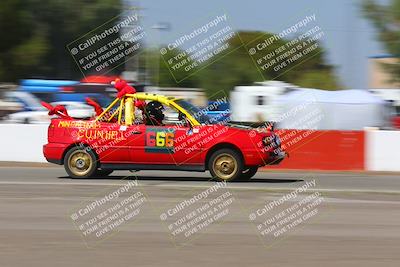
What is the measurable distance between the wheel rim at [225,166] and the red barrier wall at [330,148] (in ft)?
15.0

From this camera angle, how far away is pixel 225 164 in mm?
14773

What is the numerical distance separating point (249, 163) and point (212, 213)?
4724mm

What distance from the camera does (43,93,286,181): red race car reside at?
1471cm

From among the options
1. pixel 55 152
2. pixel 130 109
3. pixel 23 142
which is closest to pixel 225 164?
pixel 130 109

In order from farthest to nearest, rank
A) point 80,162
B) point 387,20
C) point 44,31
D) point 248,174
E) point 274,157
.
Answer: point 44,31, point 387,20, point 248,174, point 80,162, point 274,157

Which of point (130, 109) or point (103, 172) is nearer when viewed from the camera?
point (130, 109)

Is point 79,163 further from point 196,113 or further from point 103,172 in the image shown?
point 196,113

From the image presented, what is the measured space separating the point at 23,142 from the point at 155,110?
677 cm

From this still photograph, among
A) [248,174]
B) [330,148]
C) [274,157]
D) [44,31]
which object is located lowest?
[330,148]

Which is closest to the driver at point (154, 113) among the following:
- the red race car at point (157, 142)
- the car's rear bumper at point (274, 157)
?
the red race car at point (157, 142)

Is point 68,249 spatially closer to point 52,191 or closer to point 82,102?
point 52,191

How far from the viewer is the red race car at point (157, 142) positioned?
14.7 meters

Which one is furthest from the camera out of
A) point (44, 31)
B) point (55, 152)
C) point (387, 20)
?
point (44, 31)

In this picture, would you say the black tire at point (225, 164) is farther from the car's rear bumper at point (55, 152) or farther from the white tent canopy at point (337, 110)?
the white tent canopy at point (337, 110)
